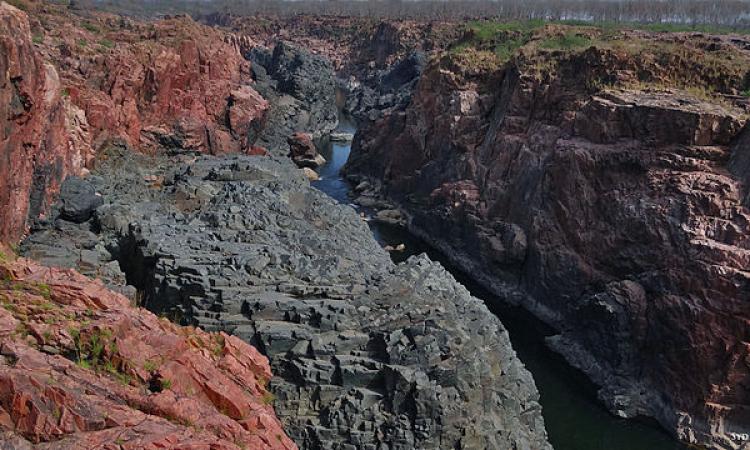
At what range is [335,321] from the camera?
68.7 ft

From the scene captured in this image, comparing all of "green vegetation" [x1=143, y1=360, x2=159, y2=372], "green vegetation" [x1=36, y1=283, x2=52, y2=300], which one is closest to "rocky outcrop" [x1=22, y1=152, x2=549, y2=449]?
"green vegetation" [x1=143, y1=360, x2=159, y2=372]

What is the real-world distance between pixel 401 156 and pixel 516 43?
13.4 metres

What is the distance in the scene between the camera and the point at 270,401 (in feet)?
57.9

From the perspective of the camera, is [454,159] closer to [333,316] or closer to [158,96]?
[158,96]

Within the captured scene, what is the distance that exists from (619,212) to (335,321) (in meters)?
17.0

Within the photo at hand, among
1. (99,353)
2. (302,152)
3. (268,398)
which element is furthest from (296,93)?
(99,353)

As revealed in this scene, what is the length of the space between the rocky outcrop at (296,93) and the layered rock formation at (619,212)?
89.3 ft

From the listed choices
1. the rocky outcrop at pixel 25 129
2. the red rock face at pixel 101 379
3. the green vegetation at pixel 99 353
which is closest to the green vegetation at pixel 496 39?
the rocky outcrop at pixel 25 129

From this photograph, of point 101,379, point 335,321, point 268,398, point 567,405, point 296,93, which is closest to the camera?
point 101,379

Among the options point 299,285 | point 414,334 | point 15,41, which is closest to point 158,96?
point 15,41

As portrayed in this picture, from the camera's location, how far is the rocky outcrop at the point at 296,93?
7294 centimetres

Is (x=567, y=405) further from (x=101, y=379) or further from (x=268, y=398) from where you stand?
(x=101, y=379)

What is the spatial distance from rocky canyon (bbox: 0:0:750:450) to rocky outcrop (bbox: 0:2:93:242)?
132 mm

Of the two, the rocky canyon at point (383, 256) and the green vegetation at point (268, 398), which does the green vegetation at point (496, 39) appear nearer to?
the rocky canyon at point (383, 256)
